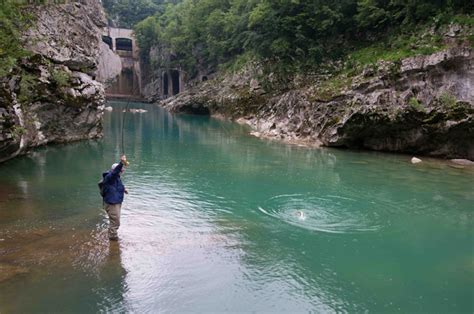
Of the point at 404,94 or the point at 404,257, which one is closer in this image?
the point at 404,257

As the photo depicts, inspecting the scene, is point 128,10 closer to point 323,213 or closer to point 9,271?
point 323,213

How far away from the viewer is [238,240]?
13.0m

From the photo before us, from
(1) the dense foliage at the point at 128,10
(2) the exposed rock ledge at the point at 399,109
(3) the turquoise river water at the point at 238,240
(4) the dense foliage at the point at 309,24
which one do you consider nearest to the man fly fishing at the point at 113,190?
(3) the turquoise river water at the point at 238,240

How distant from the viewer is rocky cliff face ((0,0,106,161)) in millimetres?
22809

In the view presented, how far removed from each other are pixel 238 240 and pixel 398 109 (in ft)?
62.3

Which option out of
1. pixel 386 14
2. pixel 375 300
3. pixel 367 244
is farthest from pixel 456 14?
pixel 375 300

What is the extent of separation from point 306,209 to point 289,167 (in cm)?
843

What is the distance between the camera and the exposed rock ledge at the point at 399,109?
2692cm

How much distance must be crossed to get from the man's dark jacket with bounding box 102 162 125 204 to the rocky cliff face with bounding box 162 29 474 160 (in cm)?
2098

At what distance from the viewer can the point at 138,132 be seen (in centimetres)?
4034

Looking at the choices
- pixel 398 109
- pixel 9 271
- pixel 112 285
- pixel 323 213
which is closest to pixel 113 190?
pixel 112 285

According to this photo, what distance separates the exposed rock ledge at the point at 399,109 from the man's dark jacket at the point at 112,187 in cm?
2097

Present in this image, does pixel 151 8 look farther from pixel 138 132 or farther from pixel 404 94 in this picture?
pixel 404 94

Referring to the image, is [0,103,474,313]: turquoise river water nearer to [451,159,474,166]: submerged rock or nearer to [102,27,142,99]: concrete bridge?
[451,159,474,166]: submerged rock
